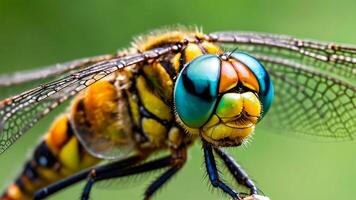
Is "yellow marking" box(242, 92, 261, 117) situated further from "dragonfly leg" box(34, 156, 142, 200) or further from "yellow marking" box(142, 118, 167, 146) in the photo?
"dragonfly leg" box(34, 156, 142, 200)

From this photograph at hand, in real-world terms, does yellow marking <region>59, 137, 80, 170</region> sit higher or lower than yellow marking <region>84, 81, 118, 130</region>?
lower

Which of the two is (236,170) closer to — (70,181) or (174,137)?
(174,137)

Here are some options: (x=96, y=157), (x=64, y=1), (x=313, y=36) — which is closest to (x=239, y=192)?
(x=96, y=157)

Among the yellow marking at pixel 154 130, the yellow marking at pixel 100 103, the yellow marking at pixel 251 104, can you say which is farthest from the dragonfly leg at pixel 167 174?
the yellow marking at pixel 251 104

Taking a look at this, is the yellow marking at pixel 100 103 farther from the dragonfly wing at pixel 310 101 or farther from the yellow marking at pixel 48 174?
the dragonfly wing at pixel 310 101

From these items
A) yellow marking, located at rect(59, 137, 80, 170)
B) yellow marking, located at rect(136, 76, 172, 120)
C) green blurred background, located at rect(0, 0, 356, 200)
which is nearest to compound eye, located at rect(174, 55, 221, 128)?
yellow marking, located at rect(136, 76, 172, 120)

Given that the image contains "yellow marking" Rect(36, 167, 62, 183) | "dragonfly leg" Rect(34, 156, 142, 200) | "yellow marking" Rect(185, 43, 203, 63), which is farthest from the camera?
"yellow marking" Rect(36, 167, 62, 183)

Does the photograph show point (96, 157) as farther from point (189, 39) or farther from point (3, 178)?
point (3, 178)
